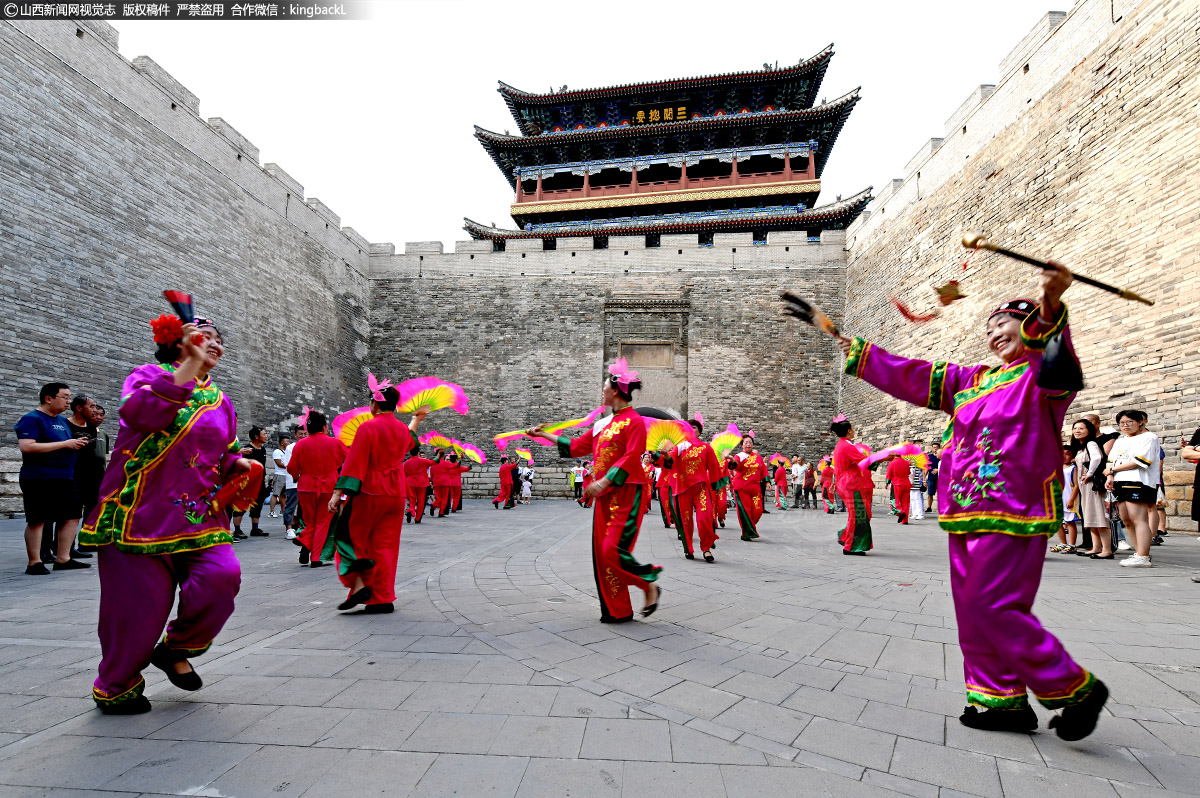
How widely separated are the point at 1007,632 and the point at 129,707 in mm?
3158

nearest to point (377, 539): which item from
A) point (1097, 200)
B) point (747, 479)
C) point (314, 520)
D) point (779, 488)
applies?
point (314, 520)

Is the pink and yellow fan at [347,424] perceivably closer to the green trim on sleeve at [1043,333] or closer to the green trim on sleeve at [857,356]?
the green trim on sleeve at [857,356]

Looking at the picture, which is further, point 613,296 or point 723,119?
point 723,119

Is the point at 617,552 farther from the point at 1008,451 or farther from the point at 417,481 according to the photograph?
the point at 417,481

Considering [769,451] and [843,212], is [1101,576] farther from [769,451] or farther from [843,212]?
[843,212]

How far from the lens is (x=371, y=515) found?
4.11 metres

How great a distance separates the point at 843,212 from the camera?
24.9 m

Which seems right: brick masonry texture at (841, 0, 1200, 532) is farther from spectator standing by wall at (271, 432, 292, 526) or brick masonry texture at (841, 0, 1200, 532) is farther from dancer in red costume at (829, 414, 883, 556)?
spectator standing by wall at (271, 432, 292, 526)

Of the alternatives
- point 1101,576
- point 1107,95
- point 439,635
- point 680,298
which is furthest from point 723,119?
point 439,635

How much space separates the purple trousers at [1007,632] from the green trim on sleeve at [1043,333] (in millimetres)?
691

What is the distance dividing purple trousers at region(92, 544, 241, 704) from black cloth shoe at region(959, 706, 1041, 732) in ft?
9.24

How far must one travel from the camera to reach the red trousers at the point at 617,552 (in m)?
3.69

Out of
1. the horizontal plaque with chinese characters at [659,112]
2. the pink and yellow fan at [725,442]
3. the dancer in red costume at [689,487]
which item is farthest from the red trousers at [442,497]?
the horizontal plaque with chinese characters at [659,112]

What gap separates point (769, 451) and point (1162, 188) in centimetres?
1331
